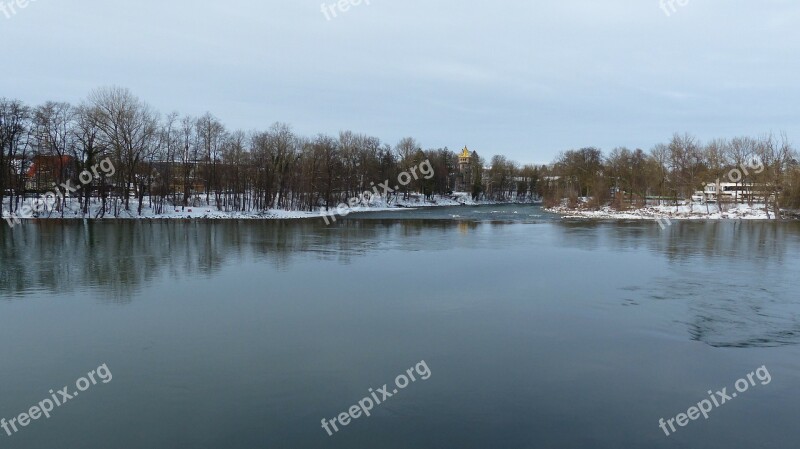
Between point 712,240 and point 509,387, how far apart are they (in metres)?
25.2

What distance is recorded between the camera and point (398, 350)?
898 centimetres

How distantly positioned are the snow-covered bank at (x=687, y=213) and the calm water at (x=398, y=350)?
35501 mm

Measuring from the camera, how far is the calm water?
6.24 m

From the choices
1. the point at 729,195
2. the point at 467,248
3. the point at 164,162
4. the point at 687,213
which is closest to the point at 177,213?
the point at 164,162

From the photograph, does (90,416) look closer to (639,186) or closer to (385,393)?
(385,393)

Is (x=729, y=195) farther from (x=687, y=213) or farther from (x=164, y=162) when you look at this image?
(x=164, y=162)

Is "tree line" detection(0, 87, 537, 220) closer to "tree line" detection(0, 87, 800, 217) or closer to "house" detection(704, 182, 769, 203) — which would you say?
"tree line" detection(0, 87, 800, 217)

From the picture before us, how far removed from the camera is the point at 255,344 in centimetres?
920

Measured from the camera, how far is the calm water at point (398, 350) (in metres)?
6.24

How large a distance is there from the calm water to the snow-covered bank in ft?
116

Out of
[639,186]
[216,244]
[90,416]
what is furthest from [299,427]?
[639,186]

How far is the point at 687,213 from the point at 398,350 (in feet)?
168

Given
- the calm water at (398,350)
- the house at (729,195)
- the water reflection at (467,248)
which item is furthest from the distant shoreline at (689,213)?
the calm water at (398,350)

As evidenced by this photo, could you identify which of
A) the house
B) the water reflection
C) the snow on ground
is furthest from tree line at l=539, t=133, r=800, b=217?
the snow on ground
